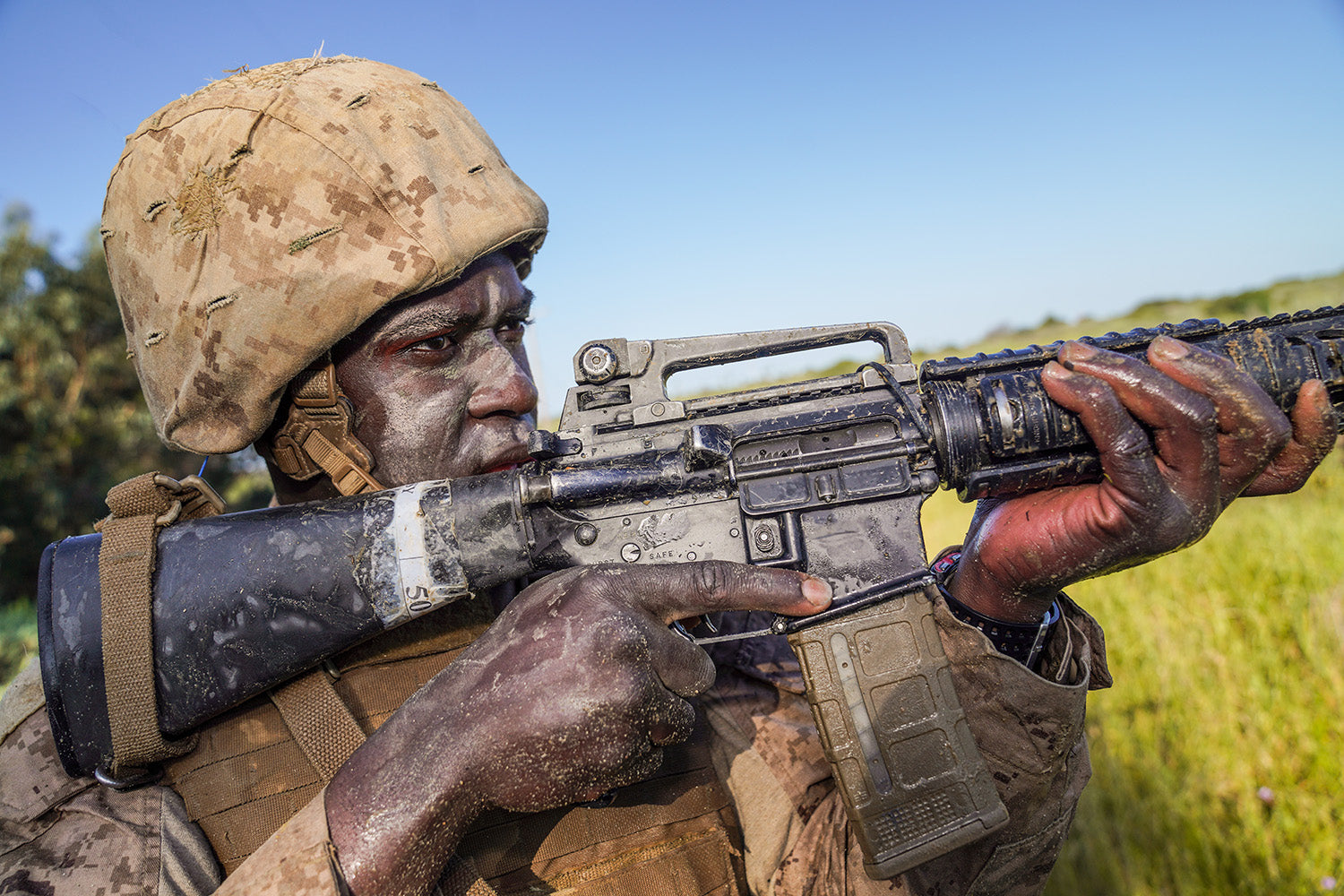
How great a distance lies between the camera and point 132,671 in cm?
193

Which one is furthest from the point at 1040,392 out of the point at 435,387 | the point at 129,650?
the point at 129,650

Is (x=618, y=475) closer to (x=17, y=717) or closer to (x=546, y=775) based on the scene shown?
(x=546, y=775)

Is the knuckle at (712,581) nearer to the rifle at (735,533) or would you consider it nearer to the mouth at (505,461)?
the rifle at (735,533)

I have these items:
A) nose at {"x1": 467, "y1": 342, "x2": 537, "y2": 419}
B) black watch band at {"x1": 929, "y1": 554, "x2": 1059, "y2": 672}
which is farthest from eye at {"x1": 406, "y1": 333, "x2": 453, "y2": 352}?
black watch band at {"x1": 929, "y1": 554, "x2": 1059, "y2": 672}

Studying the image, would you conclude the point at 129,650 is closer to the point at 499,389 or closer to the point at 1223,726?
the point at 499,389

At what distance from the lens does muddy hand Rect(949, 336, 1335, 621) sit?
1.95m

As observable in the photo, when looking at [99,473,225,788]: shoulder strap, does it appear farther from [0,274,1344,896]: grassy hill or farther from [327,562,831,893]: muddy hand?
[0,274,1344,896]: grassy hill

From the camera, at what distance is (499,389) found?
99.8 inches

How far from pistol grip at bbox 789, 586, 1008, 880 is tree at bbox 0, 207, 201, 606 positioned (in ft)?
48.1

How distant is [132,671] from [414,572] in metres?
0.72

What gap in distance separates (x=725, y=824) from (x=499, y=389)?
1.56 metres

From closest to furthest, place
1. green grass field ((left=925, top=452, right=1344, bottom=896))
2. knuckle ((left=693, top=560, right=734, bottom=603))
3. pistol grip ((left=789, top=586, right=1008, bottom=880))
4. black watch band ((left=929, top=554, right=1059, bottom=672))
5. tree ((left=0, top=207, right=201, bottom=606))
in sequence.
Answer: knuckle ((left=693, top=560, right=734, bottom=603)) < pistol grip ((left=789, top=586, right=1008, bottom=880)) < black watch band ((left=929, top=554, right=1059, bottom=672)) < green grass field ((left=925, top=452, right=1344, bottom=896)) < tree ((left=0, top=207, right=201, bottom=606))

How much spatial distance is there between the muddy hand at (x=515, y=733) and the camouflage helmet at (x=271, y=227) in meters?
1.21

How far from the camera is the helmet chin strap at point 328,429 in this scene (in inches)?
97.9
